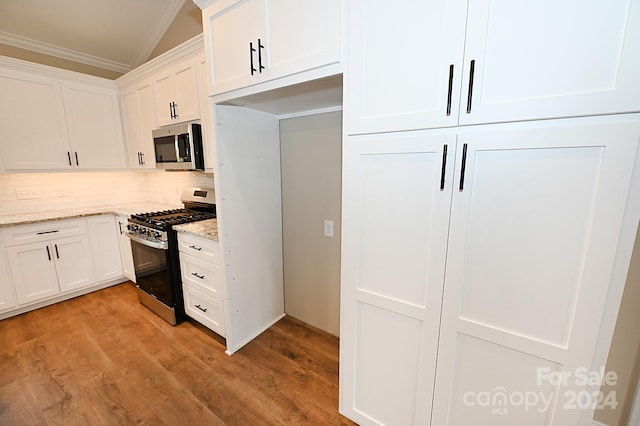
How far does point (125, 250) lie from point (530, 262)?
3.87 metres

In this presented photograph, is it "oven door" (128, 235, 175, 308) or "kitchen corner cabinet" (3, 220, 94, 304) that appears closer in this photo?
"oven door" (128, 235, 175, 308)

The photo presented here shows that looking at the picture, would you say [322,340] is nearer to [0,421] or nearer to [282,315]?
[282,315]

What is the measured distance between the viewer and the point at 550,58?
819 millimetres

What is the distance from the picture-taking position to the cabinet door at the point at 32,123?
254 centimetres

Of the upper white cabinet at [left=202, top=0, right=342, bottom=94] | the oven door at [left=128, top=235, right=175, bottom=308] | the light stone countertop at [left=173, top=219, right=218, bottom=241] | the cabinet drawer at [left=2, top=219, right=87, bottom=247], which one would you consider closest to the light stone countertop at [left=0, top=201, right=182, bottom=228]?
the cabinet drawer at [left=2, top=219, right=87, bottom=247]

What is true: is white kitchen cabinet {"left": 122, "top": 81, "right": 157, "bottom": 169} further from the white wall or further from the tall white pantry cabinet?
the tall white pantry cabinet

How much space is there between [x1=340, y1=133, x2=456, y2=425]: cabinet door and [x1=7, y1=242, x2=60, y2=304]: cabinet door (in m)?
3.25

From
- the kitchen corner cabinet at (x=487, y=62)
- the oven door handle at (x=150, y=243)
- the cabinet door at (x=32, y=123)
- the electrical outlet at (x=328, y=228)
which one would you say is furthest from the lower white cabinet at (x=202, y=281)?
the cabinet door at (x=32, y=123)

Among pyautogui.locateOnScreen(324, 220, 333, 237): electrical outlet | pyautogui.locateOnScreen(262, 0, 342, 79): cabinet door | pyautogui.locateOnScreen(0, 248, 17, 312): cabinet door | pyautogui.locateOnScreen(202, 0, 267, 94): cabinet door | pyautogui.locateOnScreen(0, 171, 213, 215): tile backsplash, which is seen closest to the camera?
pyautogui.locateOnScreen(262, 0, 342, 79): cabinet door

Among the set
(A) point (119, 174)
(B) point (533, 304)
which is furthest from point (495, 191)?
(A) point (119, 174)

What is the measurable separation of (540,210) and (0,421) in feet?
9.96

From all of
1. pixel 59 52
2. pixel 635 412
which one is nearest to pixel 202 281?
pixel 635 412

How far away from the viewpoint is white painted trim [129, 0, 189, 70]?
9.22 ft

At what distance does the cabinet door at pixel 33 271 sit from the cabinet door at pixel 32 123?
86 cm
